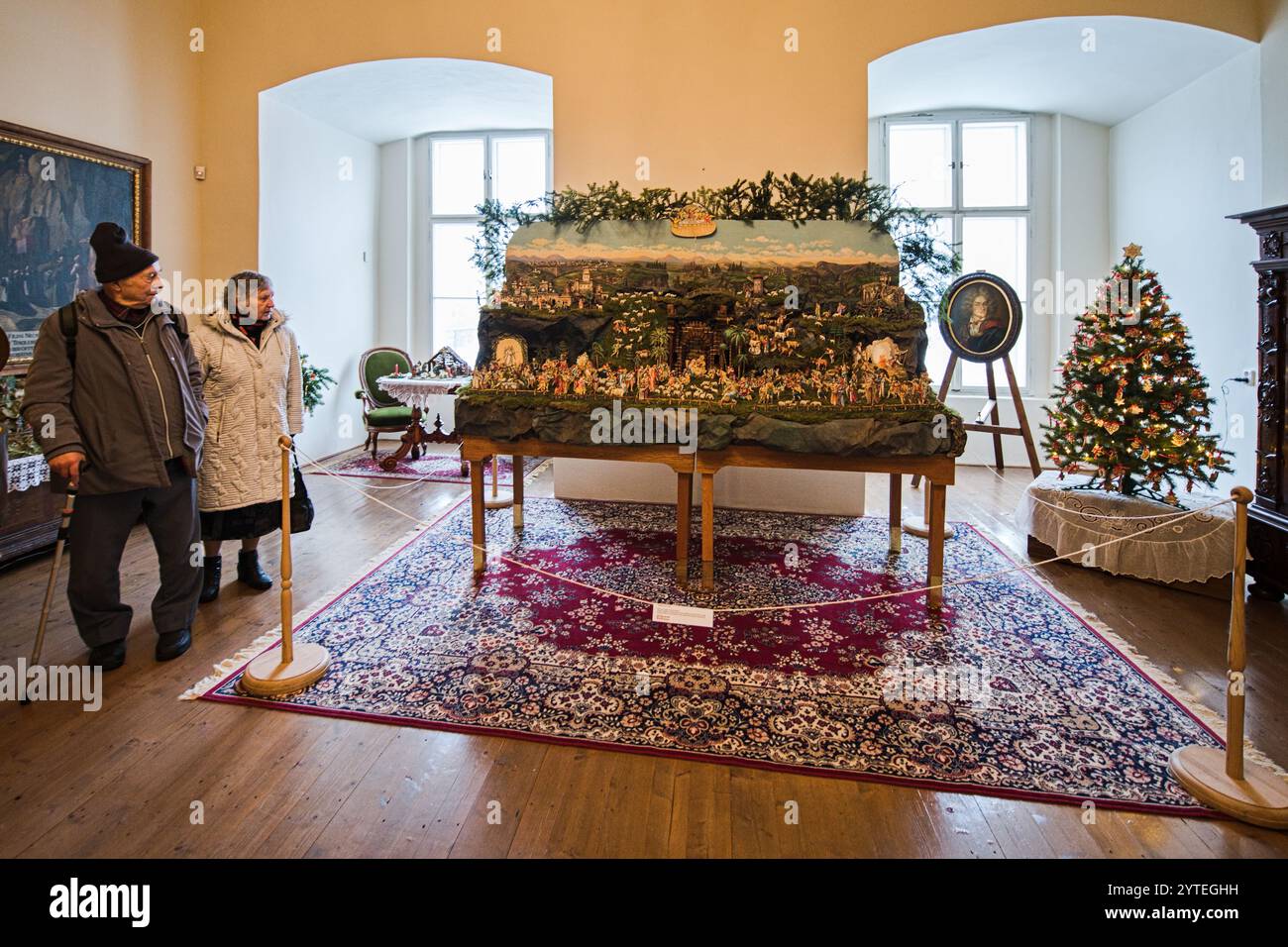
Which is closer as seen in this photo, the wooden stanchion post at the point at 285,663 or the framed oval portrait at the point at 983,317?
the wooden stanchion post at the point at 285,663

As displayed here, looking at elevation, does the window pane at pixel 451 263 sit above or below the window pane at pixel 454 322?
above

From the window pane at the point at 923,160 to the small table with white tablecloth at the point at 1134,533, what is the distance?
4889 mm

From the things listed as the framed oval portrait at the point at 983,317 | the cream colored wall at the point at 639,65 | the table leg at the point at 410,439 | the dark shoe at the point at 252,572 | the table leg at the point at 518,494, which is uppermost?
the cream colored wall at the point at 639,65

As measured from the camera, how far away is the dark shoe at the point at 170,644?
10.3 feet

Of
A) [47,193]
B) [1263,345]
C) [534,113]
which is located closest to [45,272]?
[47,193]

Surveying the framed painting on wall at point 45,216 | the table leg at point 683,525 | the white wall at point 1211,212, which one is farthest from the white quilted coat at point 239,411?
the white wall at point 1211,212

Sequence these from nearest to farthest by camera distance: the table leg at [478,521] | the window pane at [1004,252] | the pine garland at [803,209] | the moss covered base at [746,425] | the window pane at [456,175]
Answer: the moss covered base at [746,425], the table leg at [478,521], the pine garland at [803,209], the window pane at [1004,252], the window pane at [456,175]

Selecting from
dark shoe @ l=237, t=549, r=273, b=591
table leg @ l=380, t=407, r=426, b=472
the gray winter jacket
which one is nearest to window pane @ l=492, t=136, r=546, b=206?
table leg @ l=380, t=407, r=426, b=472

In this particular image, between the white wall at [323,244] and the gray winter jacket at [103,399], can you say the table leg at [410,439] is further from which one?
the gray winter jacket at [103,399]
